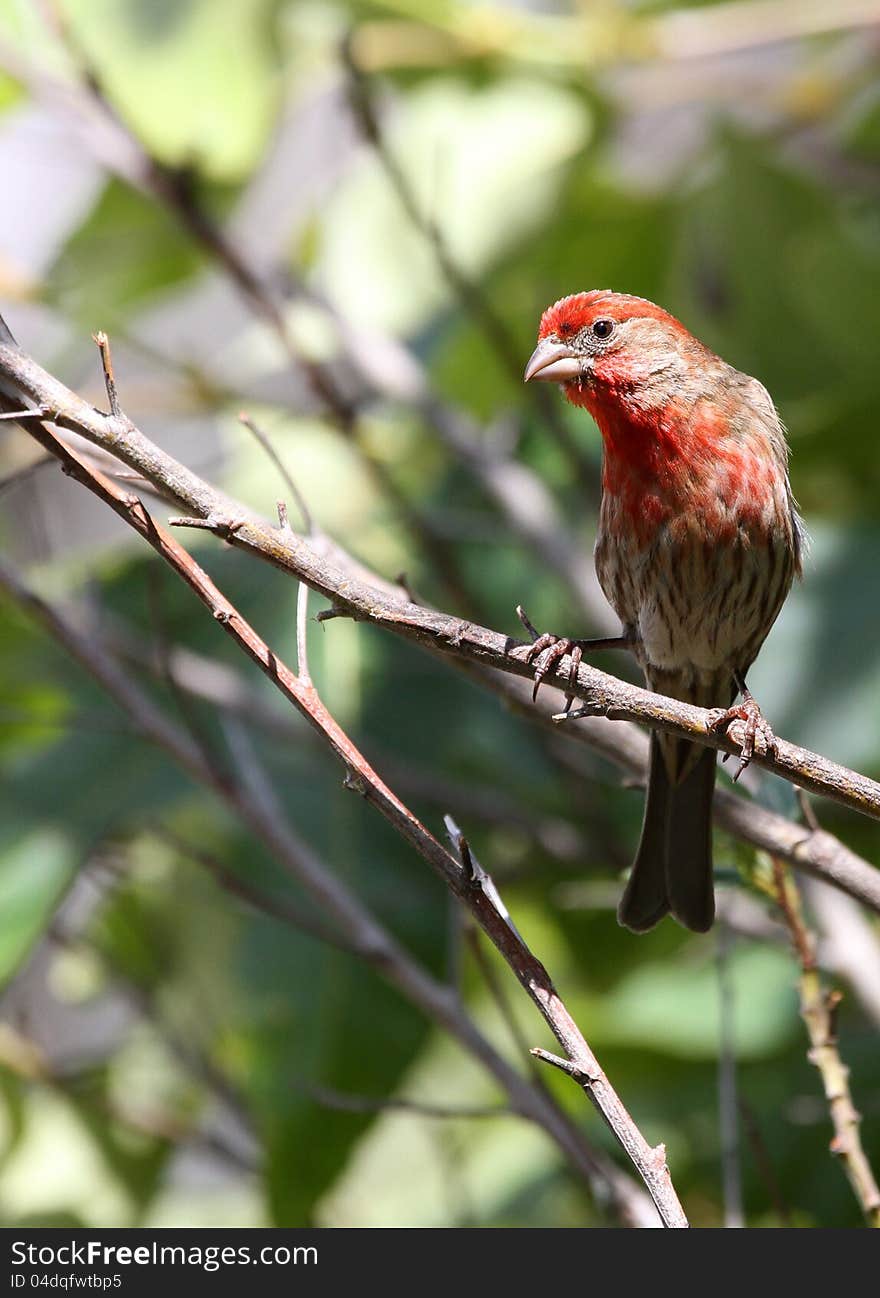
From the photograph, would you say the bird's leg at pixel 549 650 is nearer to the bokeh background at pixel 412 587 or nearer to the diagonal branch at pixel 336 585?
the diagonal branch at pixel 336 585

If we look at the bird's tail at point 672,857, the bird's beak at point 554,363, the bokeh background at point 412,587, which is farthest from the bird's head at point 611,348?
the bird's tail at point 672,857

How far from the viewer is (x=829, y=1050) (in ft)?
8.57

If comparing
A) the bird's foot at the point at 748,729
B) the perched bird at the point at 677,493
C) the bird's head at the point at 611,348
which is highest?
the bird's head at the point at 611,348

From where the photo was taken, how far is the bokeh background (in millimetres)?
3859

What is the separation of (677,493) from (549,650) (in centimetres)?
100

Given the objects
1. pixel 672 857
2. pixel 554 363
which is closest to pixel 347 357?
pixel 554 363

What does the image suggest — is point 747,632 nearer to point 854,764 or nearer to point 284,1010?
point 854,764

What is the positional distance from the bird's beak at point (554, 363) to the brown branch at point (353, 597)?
1407 millimetres

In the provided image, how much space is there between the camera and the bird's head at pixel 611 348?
3.73 meters

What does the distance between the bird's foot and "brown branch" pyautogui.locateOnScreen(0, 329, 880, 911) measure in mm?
18

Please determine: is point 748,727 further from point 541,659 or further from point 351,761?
point 351,761

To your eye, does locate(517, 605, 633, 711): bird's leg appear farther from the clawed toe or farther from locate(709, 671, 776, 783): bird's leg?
locate(709, 671, 776, 783): bird's leg

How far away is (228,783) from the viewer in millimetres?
3182

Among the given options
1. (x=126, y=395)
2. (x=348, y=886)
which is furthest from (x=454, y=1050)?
(x=126, y=395)
